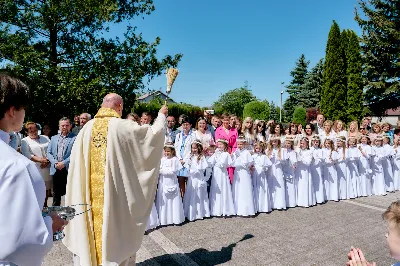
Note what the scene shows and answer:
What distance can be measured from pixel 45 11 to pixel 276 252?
35.3 feet

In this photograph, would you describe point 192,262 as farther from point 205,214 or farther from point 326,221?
point 326,221

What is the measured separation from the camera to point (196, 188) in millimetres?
6535

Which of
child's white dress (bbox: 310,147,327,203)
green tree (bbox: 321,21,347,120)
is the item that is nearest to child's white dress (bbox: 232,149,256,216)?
child's white dress (bbox: 310,147,327,203)

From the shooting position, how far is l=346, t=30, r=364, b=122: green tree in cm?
2390

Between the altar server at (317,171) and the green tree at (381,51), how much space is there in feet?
70.9

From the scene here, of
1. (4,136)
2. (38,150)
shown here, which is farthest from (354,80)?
(4,136)

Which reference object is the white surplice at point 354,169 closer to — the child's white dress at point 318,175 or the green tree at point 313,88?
the child's white dress at point 318,175

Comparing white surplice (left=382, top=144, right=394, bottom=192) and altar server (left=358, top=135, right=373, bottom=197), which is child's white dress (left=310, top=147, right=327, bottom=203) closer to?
altar server (left=358, top=135, right=373, bottom=197)

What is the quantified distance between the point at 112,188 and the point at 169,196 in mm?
2774

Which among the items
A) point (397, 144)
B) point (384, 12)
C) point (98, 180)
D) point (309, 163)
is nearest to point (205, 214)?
point (309, 163)

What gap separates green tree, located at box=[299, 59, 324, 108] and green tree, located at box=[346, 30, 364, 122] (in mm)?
16517

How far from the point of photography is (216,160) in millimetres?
6723

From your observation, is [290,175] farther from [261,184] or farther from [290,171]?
[261,184]

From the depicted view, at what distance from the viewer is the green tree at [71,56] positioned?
10703 millimetres
